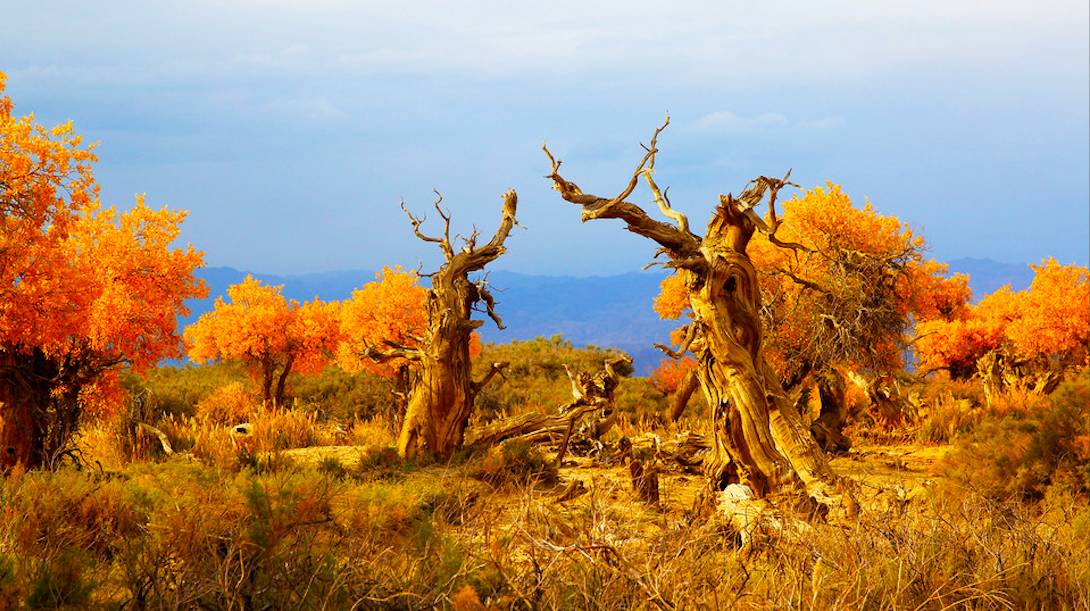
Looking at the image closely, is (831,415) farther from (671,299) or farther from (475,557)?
(475,557)

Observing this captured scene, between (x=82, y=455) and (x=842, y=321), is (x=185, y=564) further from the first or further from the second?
(x=842, y=321)

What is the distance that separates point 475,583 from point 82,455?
1007 cm

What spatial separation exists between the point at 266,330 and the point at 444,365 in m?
8.47

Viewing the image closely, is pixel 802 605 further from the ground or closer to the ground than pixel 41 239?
closer to the ground

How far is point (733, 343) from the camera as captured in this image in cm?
1109

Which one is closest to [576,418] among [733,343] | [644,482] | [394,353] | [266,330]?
[394,353]

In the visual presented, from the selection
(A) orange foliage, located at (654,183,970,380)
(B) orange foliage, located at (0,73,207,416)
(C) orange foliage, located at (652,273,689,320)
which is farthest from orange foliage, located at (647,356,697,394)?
(B) orange foliage, located at (0,73,207,416)

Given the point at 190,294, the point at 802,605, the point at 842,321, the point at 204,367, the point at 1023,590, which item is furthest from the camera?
the point at 204,367

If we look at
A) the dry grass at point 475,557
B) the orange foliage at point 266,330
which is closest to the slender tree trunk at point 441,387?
the dry grass at point 475,557

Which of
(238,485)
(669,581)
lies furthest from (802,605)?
(238,485)

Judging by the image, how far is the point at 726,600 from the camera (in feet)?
18.6

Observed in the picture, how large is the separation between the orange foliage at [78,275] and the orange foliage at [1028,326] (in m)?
13.9

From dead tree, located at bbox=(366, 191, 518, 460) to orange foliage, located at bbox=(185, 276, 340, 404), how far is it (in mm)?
7384

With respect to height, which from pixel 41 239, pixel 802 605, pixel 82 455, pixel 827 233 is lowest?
pixel 802 605
